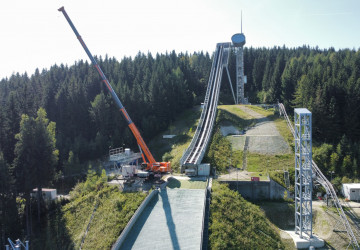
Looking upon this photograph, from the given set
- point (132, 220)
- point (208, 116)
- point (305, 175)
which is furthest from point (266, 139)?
point (132, 220)

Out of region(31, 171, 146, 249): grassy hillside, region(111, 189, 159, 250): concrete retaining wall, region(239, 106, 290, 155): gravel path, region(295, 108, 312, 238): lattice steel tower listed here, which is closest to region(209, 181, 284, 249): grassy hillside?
region(295, 108, 312, 238): lattice steel tower

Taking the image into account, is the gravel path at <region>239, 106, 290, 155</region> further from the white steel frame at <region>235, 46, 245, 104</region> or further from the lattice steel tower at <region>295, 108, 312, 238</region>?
the white steel frame at <region>235, 46, 245, 104</region>

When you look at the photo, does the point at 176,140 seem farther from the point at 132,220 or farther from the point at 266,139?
the point at 132,220

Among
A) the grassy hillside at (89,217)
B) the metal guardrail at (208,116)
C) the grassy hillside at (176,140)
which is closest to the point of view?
the grassy hillside at (89,217)

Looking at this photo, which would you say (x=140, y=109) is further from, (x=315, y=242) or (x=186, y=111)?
(x=315, y=242)

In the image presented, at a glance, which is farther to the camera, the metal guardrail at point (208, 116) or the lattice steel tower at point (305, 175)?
the metal guardrail at point (208, 116)

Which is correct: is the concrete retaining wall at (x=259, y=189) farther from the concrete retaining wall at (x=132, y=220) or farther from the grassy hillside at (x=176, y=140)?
the concrete retaining wall at (x=132, y=220)

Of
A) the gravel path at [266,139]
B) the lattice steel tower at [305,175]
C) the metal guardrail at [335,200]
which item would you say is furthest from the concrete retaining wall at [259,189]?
the gravel path at [266,139]

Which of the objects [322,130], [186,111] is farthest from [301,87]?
[186,111]
